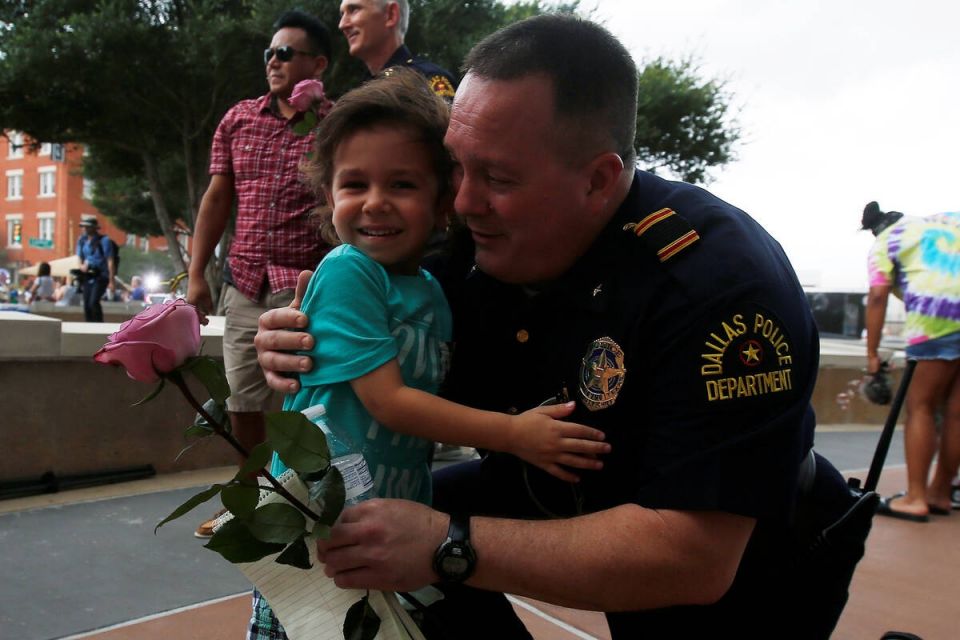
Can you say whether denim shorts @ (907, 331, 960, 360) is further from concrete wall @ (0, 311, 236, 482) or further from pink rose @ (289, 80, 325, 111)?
concrete wall @ (0, 311, 236, 482)

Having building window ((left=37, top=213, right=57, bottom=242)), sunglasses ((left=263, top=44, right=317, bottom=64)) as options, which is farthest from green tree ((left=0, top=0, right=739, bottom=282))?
building window ((left=37, top=213, right=57, bottom=242))

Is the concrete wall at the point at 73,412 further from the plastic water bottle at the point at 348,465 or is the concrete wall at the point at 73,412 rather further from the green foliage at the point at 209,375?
the green foliage at the point at 209,375

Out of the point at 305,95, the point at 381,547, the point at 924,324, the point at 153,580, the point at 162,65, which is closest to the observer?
the point at 381,547

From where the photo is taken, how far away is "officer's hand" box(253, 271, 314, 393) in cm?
139

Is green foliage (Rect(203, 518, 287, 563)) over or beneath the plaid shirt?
beneath

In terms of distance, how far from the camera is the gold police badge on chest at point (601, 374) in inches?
53.8

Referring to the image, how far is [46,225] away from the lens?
1797 inches

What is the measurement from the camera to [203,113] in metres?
14.9

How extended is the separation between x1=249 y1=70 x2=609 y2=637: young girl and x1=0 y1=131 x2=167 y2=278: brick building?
47.1 metres

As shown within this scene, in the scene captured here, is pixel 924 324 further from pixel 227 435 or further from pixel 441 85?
pixel 227 435

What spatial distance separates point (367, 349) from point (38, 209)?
5209 centimetres

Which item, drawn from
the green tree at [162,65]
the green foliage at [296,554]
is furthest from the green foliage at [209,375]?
the green tree at [162,65]

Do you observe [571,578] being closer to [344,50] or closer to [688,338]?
[688,338]

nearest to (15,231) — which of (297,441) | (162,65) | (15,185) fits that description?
(15,185)
